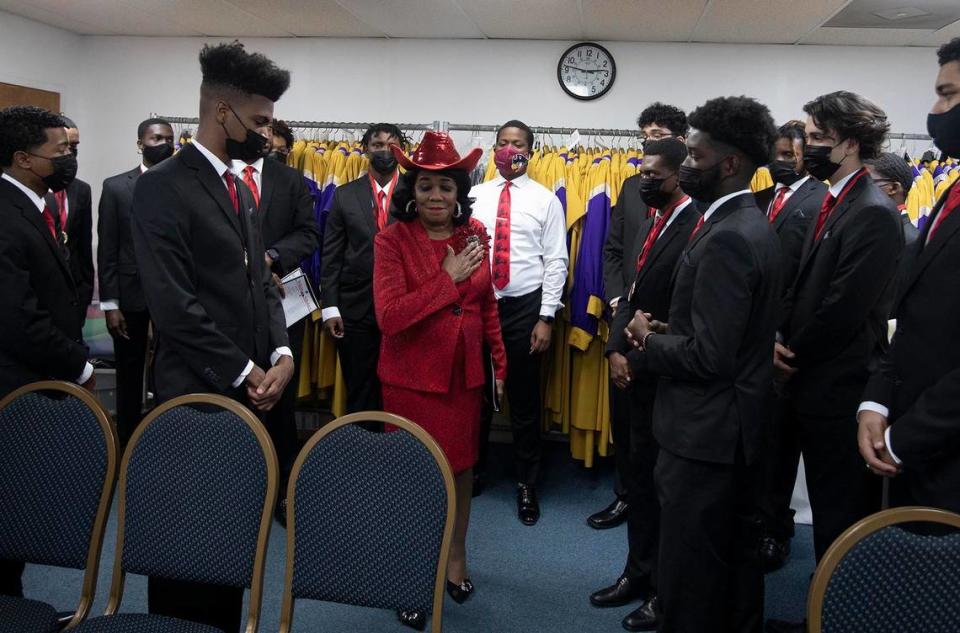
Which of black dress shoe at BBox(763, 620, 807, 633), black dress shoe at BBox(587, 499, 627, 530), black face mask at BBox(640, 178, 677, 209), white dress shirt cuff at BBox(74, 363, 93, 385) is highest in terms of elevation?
black face mask at BBox(640, 178, 677, 209)

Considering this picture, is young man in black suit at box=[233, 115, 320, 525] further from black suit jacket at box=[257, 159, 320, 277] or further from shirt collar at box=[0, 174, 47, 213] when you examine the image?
shirt collar at box=[0, 174, 47, 213]

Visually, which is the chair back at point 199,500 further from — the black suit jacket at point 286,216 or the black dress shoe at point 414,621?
the black suit jacket at point 286,216

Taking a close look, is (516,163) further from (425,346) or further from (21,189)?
(21,189)

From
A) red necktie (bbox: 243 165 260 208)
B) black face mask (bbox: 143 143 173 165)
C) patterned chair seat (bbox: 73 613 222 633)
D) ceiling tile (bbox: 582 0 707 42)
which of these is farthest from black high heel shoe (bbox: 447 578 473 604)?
ceiling tile (bbox: 582 0 707 42)

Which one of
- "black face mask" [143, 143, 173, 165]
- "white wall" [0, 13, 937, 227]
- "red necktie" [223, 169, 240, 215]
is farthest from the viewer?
"white wall" [0, 13, 937, 227]

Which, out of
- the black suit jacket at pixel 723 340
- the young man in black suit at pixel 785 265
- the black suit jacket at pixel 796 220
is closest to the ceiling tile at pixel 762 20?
the young man in black suit at pixel 785 265

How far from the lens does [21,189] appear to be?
7.78 feet

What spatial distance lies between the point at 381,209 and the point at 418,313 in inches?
52.7

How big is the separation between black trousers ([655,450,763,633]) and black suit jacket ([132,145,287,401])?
1299mm

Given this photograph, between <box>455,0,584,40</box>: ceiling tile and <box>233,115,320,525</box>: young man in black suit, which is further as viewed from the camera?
<box>455,0,584,40</box>: ceiling tile

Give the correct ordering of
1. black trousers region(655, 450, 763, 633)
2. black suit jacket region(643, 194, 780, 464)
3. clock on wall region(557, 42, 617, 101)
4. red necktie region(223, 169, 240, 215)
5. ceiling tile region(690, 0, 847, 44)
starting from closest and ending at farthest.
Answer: black suit jacket region(643, 194, 780, 464) < black trousers region(655, 450, 763, 633) < red necktie region(223, 169, 240, 215) < ceiling tile region(690, 0, 847, 44) < clock on wall region(557, 42, 617, 101)

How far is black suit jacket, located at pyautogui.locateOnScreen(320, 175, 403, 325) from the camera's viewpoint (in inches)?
139

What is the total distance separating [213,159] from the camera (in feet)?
6.83

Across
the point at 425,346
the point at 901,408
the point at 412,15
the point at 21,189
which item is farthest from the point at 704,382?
the point at 412,15
